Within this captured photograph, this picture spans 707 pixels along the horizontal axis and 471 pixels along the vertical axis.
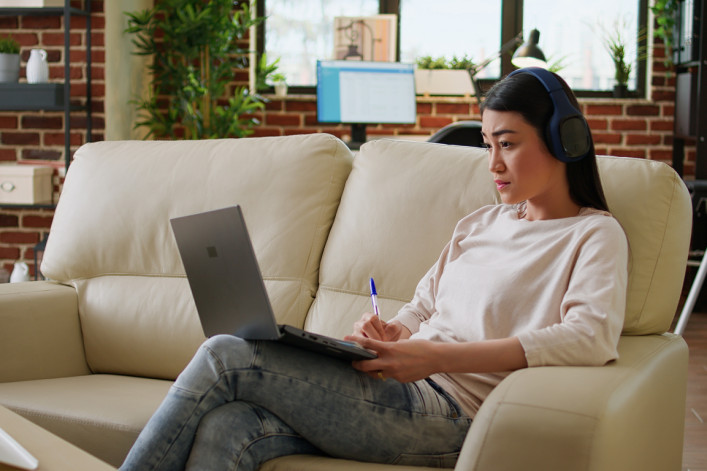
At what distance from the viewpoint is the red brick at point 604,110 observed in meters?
4.67

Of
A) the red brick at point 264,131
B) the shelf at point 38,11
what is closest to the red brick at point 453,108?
the red brick at point 264,131

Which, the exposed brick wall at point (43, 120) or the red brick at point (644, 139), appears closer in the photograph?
the exposed brick wall at point (43, 120)

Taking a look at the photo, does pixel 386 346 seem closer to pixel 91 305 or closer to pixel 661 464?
pixel 661 464

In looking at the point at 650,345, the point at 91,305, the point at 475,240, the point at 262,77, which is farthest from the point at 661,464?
the point at 262,77

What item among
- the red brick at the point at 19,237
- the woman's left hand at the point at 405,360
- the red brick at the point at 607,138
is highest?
the red brick at the point at 607,138

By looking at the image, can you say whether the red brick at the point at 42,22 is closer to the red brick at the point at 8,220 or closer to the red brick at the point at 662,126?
the red brick at the point at 8,220

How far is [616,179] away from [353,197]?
603mm

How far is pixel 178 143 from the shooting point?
83.0 inches

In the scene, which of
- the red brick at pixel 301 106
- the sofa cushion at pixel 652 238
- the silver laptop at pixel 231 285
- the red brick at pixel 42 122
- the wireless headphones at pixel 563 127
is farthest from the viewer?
the red brick at pixel 301 106

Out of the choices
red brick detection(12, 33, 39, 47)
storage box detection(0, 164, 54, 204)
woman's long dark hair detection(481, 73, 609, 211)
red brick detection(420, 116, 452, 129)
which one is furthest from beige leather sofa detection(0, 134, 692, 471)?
red brick detection(420, 116, 452, 129)

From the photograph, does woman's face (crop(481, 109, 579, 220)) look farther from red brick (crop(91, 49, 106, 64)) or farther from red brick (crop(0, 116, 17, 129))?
red brick (crop(0, 116, 17, 129))

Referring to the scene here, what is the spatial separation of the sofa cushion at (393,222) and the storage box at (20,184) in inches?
88.2

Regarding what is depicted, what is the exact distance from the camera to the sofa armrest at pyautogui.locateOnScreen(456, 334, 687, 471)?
3.37 feet

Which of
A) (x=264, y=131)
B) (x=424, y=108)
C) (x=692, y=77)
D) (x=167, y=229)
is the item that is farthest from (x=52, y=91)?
(x=692, y=77)
